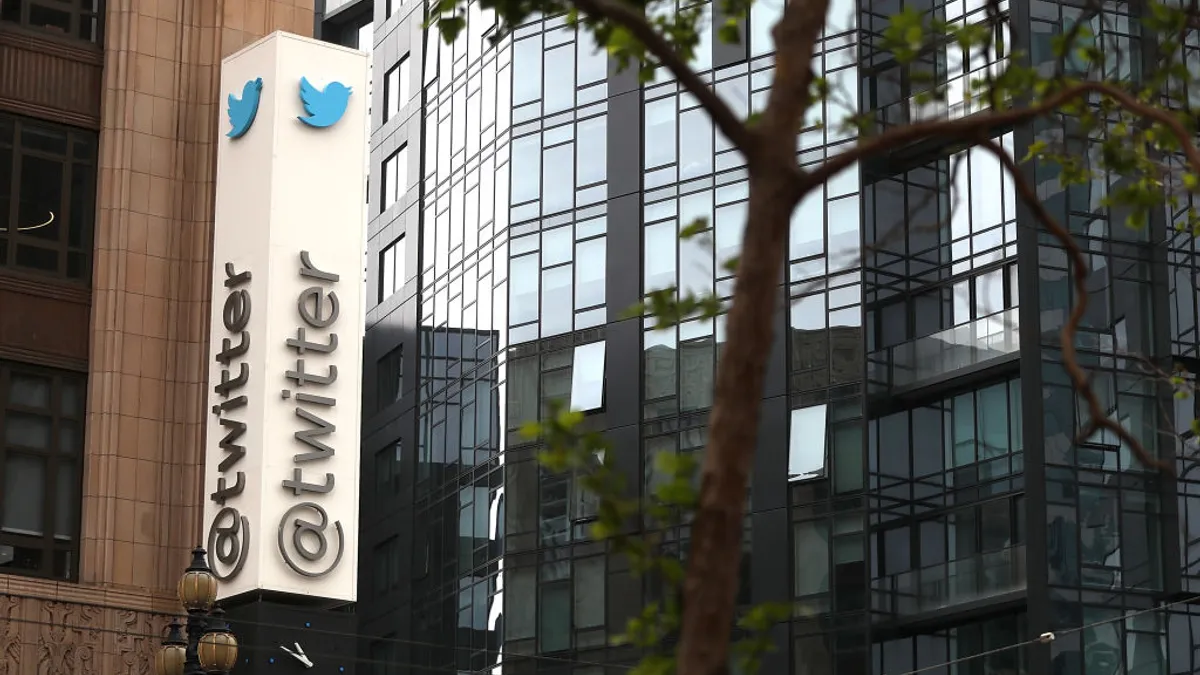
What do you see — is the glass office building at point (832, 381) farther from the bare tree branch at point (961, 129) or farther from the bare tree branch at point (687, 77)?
the bare tree branch at point (687, 77)

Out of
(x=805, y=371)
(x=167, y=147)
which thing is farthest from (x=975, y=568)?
(x=167, y=147)

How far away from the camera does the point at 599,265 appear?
55656mm

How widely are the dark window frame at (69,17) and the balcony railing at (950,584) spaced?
2435cm

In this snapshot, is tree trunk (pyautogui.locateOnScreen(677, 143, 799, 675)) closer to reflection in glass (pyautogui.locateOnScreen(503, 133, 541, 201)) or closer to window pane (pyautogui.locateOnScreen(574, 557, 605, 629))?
window pane (pyautogui.locateOnScreen(574, 557, 605, 629))

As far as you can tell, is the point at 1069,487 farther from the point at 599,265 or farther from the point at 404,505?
the point at 404,505

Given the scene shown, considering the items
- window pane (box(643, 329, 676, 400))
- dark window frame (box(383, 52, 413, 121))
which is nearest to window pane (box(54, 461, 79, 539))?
window pane (box(643, 329, 676, 400))

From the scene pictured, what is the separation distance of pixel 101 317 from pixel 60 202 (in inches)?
64.8

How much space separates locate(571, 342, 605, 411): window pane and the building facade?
80.2ft

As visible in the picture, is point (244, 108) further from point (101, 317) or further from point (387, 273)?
point (387, 273)

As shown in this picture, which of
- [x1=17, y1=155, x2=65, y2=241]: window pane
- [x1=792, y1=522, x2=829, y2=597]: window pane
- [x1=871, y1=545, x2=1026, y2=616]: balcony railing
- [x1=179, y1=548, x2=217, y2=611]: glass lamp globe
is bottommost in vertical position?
[x1=179, y1=548, x2=217, y2=611]: glass lamp globe

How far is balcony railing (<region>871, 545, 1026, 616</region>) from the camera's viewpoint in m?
48.2

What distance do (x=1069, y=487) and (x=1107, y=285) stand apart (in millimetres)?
4550

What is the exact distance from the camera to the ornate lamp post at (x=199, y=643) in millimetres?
24516

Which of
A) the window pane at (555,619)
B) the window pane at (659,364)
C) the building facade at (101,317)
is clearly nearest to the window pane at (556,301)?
the window pane at (659,364)
